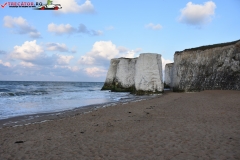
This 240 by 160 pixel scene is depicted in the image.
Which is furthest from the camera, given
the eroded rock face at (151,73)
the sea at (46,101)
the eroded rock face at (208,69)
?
the eroded rock face at (151,73)

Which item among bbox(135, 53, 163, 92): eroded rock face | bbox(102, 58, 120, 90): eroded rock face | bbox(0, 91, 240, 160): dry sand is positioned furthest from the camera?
bbox(102, 58, 120, 90): eroded rock face

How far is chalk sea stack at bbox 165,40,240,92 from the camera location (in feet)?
72.1

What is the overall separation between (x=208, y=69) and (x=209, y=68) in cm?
15

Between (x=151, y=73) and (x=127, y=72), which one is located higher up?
(x=127, y=72)

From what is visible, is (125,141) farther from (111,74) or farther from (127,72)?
(111,74)

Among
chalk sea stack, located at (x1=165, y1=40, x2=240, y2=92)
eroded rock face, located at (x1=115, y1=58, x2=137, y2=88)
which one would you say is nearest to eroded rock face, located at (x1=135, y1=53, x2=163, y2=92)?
chalk sea stack, located at (x1=165, y1=40, x2=240, y2=92)

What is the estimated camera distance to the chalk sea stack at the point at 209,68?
21969mm

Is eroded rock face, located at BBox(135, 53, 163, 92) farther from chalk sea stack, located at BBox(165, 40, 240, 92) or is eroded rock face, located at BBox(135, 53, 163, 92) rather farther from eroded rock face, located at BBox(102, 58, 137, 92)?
eroded rock face, located at BBox(102, 58, 137, 92)

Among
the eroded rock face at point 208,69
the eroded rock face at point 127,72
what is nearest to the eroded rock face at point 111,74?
the eroded rock face at point 127,72

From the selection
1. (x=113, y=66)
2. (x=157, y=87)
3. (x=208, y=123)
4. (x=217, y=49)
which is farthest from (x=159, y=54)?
(x=208, y=123)

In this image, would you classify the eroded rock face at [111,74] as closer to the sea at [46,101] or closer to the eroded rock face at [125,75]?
the eroded rock face at [125,75]

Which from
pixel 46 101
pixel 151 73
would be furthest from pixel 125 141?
pixel 151 73

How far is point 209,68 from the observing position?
957 inches

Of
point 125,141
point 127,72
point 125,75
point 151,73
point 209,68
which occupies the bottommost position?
point 125,141
